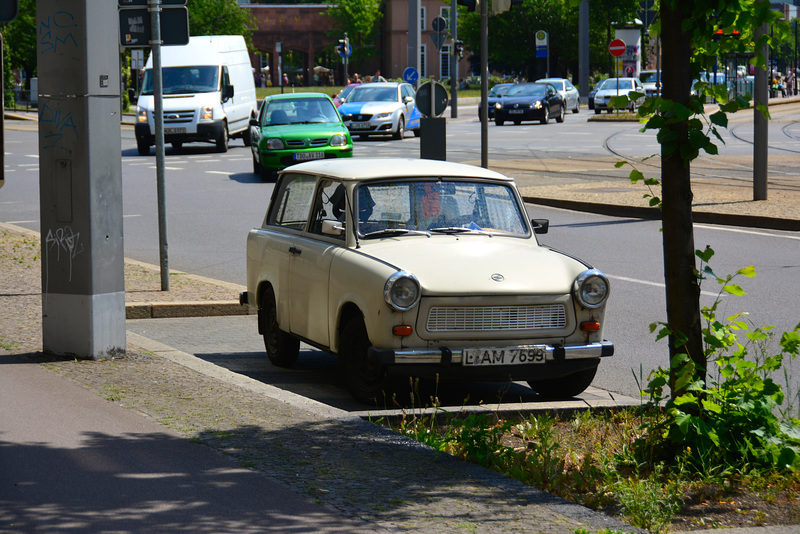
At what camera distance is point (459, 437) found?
17.4ft

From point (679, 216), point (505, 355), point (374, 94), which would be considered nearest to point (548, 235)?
point (505, 355)

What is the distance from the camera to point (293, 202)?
8.27 meters

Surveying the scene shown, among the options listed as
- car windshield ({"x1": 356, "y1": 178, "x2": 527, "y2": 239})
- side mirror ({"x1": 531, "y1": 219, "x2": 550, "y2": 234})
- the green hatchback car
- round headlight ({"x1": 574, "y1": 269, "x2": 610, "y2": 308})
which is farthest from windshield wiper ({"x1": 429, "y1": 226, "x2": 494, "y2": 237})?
the green hatchback car

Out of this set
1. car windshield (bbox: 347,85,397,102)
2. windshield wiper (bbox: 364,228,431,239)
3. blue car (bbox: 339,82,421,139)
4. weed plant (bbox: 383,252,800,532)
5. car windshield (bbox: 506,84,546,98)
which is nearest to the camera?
weed plant (bbox: 383,252,800,532)

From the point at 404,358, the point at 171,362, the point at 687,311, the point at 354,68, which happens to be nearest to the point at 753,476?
the point at 687,311

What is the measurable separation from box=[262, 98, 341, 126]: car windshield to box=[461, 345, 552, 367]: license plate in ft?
57.3

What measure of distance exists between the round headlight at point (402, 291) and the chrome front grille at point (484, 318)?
0.47ft

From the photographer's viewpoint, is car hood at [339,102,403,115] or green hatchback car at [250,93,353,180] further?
car hood at [339,102,403,115]

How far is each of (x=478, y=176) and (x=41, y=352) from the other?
122 inches

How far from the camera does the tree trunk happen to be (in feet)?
17.2

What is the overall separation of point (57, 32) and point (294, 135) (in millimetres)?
15478

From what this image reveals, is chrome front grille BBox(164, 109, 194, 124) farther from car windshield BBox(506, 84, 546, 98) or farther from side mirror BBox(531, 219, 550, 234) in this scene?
side mirror BBox(531, 219, 550, 234)

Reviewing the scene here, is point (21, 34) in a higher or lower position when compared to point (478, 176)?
higher

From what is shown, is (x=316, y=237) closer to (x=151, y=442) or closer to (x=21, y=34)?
(x=151, y=442)
